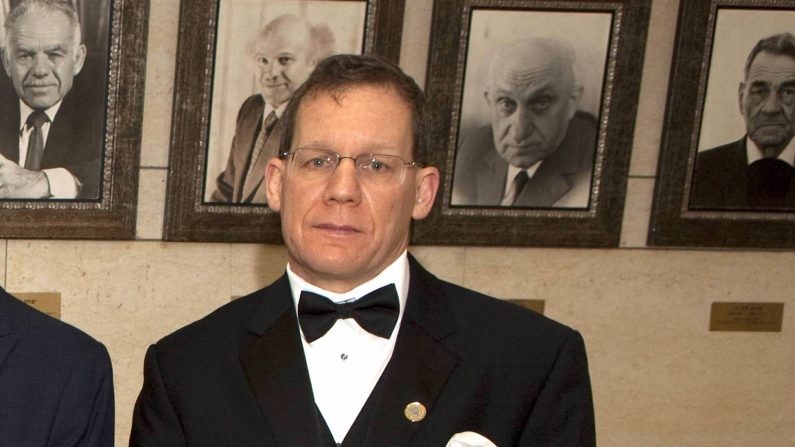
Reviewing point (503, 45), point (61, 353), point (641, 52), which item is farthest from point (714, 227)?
point (61, 353)

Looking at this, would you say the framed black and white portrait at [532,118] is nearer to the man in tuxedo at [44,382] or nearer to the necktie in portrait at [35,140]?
the necktie in portrait at [35,140]

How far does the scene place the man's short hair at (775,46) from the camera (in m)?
5.16

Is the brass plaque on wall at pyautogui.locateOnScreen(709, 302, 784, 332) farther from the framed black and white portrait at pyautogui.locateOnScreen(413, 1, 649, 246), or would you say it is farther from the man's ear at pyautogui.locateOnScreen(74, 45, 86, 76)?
the man's ear at pyautogui.locateOnScreen(74, 45, 86, 76)

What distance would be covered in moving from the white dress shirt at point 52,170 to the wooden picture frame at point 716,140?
2001mm

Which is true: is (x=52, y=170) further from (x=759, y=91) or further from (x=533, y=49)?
(x=759, y=91)

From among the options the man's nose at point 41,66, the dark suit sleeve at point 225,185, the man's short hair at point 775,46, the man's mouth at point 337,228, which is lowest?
the dark suit sleeve at point 225,185

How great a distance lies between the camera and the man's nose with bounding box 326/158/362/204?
3146 mm

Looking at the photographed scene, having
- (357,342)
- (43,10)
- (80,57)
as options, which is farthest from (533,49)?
(357,342)

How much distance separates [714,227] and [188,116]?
1901 mm

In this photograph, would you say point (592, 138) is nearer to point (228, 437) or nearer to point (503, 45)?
point (503, 45)

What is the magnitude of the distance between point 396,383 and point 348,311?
189 millimetres

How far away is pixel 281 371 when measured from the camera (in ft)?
10.8

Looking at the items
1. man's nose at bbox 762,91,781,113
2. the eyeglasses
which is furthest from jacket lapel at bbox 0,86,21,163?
man's nose at bbox 762,91,781,113

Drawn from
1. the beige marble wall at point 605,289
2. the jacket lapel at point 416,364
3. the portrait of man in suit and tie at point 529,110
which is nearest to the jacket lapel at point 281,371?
the jacket lapel at point 416,364
